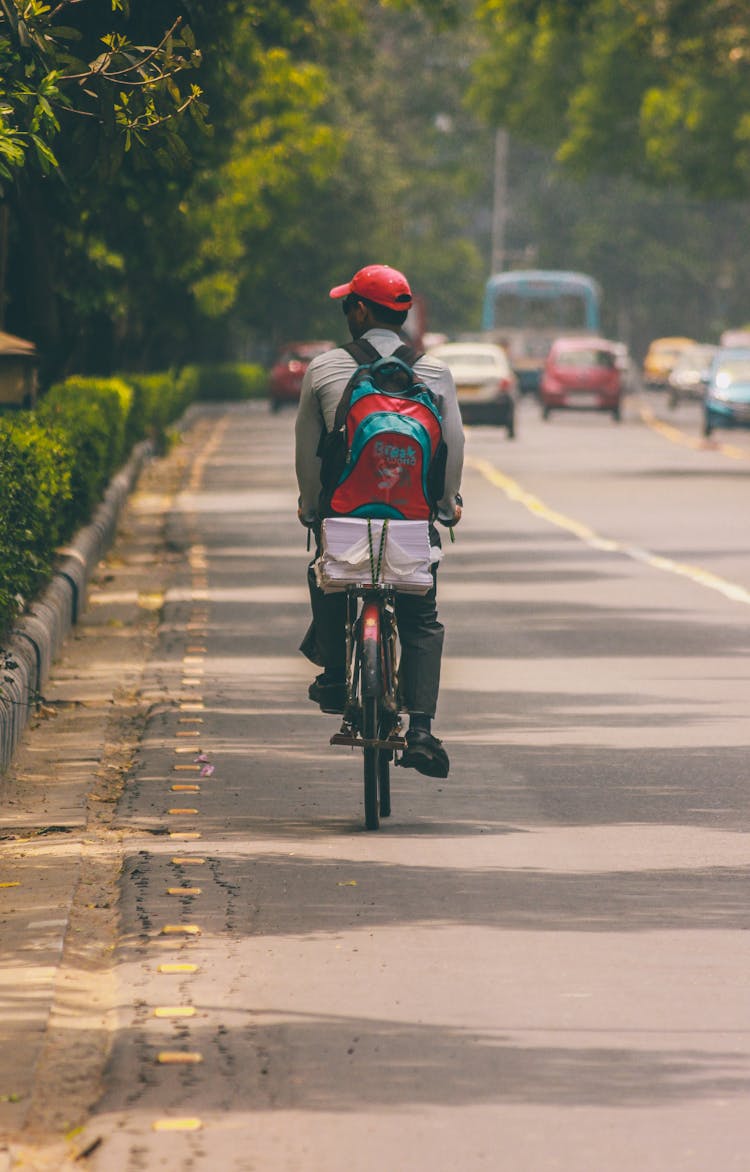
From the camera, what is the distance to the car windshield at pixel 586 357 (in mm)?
57688

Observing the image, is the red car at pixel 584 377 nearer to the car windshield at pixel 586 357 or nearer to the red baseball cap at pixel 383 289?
the car windshield at pixel 586 357

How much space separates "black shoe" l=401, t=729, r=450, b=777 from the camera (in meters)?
9.20

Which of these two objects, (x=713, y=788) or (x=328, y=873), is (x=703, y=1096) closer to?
(x=328, y=873)

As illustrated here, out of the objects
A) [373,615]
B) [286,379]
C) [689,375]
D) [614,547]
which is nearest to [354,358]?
[373,615]

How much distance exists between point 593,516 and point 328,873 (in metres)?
19.3

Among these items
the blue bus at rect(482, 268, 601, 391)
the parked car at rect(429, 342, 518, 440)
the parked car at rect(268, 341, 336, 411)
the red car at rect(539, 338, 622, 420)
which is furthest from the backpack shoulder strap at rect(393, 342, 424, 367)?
the blue bus at rect(482, 268, 601, 391)

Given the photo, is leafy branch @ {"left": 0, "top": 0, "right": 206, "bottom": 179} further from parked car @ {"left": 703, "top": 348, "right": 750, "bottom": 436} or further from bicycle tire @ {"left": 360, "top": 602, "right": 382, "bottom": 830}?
parked car @ {"left": 703, "top": 348, "right": 750, "bottom": 436}

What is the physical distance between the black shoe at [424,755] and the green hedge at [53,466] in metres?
2.20

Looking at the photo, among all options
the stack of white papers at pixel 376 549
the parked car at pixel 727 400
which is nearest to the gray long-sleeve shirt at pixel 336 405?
the stack of white papers at pixel 376 549

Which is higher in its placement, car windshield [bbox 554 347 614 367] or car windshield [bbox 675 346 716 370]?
car windshield [bbox 554 347 614 367]

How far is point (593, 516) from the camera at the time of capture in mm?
27391

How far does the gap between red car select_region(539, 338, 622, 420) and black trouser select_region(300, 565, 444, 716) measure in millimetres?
48303

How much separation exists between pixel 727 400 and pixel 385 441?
40361mm

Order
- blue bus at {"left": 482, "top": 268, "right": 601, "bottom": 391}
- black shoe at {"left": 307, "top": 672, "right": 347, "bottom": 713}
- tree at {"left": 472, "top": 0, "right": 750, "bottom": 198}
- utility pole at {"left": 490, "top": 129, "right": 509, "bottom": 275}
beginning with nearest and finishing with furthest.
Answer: black shoe at {"left": 307, "top": 672, "right": 347, "bottom": 713} → tree at {"left": 472, "top": 0, "right": 750, "bottom": 198} → blue bus at {"left": 482, "top": 268, "right": 601, "bottom": 391} → utility pole at {"left": 490, "top": 129, "right": 509, "bottom": 275}
